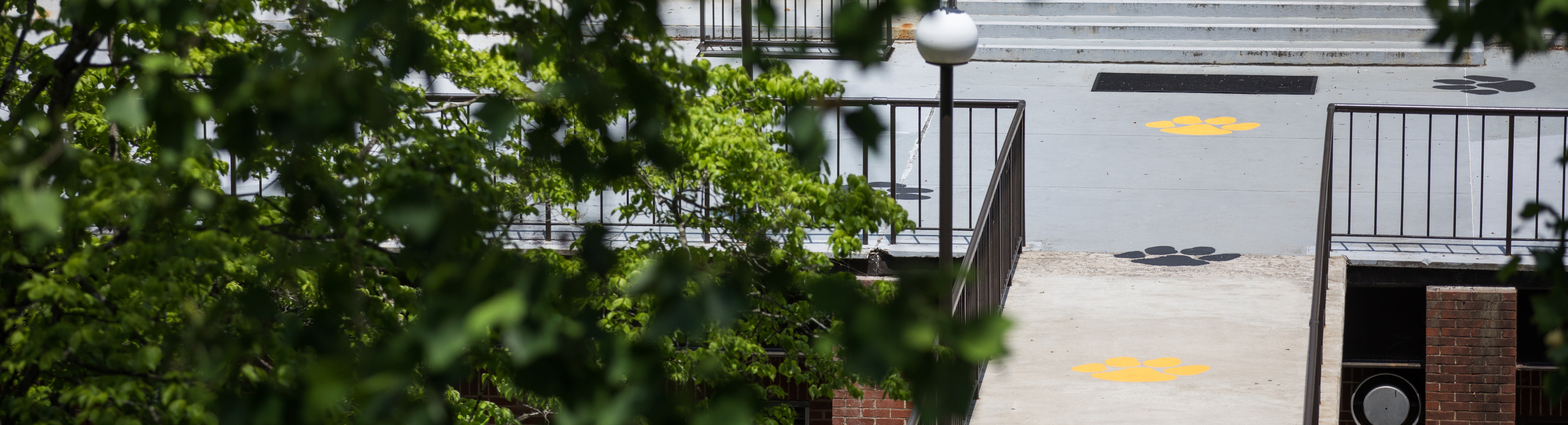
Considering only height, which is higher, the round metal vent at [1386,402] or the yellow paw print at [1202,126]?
the yellow paw print at [1202,126]

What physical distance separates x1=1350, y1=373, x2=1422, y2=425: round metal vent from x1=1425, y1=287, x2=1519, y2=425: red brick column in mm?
353

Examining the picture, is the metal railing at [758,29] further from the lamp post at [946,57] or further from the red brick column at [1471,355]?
the lamp post at [946,57]

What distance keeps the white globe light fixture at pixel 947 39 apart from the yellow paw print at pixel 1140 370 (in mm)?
1802

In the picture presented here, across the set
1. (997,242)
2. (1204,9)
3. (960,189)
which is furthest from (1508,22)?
(1204,9)

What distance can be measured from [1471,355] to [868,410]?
3458 millimetres

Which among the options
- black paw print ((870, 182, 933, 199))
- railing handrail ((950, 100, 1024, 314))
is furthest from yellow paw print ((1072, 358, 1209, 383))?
black paw print ((870, 182, 933, 199))

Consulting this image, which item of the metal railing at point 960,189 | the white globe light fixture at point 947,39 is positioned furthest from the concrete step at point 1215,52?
the white globe light fixture at point 947,39

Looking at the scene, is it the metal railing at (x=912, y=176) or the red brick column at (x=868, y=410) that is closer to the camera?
the metal railing at (x=912, y=176)

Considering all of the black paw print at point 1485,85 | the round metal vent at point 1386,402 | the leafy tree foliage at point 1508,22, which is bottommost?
the round metal vent at point 1386,402

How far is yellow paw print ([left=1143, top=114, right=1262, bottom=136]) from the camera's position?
11.9 meters

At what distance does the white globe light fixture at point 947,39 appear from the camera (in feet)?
19.7

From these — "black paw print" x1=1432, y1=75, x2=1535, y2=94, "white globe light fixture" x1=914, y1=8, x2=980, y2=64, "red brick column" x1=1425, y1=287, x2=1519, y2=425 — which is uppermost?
"black paw print" x1=1432, y1=75, x2=1535, y2=94

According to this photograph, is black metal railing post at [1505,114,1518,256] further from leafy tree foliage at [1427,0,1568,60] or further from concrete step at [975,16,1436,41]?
concrete step at [975,16,1436,41]

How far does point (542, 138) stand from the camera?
280cm
